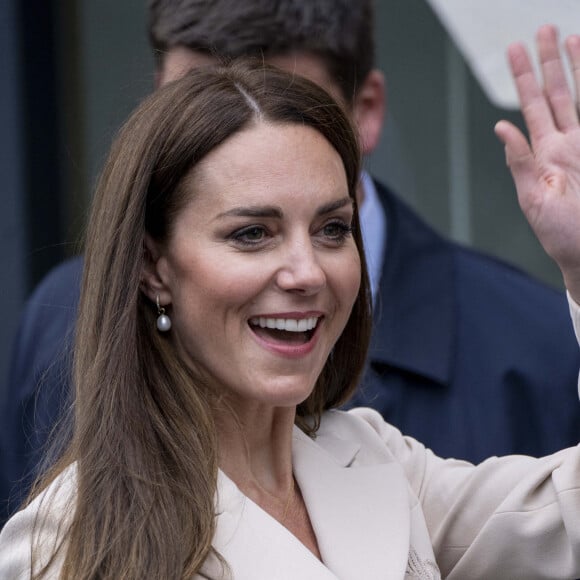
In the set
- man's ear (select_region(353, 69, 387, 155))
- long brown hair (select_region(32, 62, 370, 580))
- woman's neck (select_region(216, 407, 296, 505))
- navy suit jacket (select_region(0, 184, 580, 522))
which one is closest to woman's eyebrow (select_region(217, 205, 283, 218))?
long brown hair (select_region(32, 62, 370, 580))

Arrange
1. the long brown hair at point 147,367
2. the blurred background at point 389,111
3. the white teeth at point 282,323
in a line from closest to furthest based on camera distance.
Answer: the long brown hair at point 147,367
the white teeth at point 282,323
the blurred background at point 389,111

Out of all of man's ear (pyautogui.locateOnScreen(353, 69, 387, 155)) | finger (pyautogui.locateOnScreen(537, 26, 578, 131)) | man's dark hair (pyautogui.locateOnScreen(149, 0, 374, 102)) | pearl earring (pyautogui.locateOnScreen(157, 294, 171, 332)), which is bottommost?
pearl earring (pyautogui.locateOnScreen(157, 294, 171, 332))

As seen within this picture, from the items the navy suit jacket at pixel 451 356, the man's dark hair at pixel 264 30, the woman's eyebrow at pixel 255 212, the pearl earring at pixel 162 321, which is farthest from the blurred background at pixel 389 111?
the woman's eyebrow at pixel 255 212

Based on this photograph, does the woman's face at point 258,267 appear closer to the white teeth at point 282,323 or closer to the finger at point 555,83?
the white teeth at point 282,323

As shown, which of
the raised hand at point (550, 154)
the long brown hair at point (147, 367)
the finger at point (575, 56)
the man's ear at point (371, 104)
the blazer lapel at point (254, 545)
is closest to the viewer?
the long brown hair at point (147, 367)

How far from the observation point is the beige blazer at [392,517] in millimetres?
2539

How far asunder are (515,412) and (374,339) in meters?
0.38

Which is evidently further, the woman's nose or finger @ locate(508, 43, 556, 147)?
finger @ locate(508, 43, 556, 147)

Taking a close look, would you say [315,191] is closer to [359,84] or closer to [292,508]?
[292,508]

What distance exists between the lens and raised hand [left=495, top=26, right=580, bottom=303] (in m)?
2.73

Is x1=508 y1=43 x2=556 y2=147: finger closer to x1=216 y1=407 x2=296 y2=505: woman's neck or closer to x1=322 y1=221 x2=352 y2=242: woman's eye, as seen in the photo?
x1=322 y1=221 x2=352 y2=242: woman's eye

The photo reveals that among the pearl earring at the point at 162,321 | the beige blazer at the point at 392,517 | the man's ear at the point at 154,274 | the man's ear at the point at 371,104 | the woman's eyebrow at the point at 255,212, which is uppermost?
the man's ear at the point at 371,104

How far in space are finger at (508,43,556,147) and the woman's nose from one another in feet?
1.90

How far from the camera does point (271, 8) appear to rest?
3.54 metres
